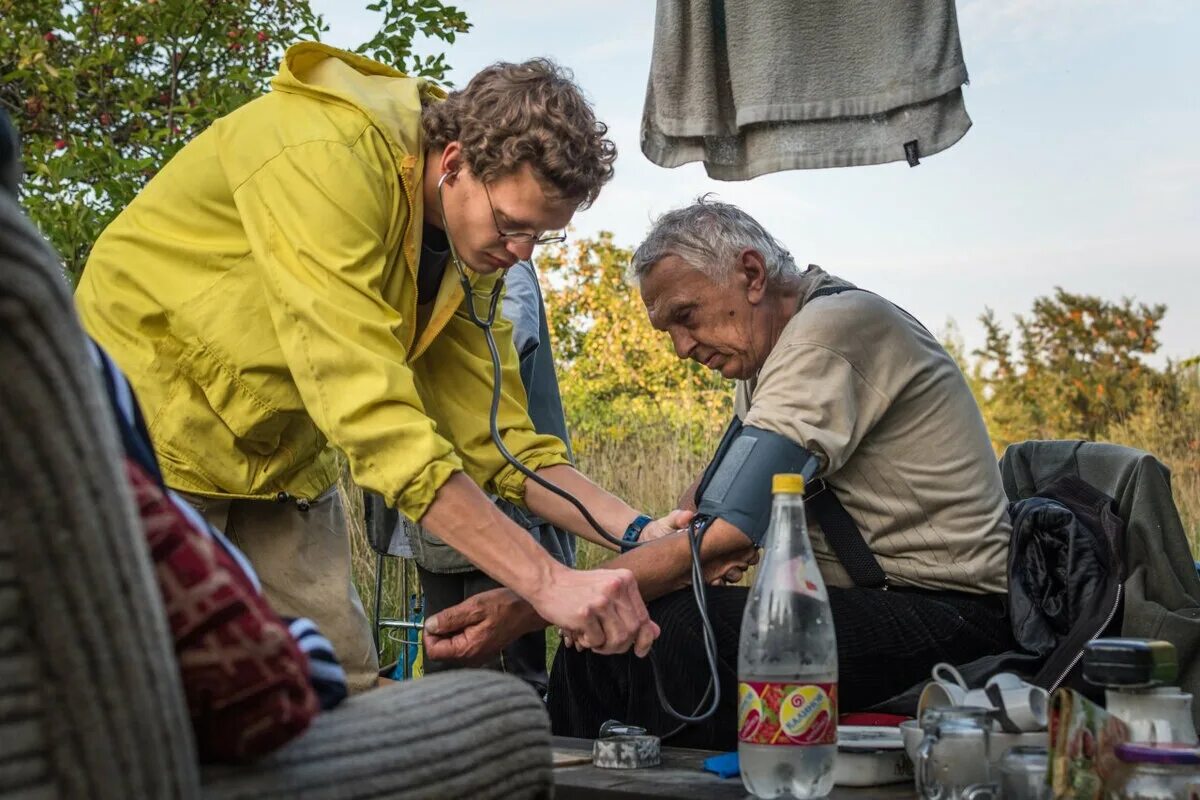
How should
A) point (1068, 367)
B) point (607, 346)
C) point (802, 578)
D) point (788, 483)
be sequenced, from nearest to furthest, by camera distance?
point (788, 483) → point (802, 578) → point (1068, 367) → point (607, 346)

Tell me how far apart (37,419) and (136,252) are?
1811 millimetres

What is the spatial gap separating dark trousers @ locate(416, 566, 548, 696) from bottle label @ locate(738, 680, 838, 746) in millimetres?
1895

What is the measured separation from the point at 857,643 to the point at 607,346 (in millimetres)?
9924

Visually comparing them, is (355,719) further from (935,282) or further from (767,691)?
(935,282)

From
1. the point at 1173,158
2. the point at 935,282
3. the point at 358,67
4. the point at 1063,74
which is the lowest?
the point at 358,67

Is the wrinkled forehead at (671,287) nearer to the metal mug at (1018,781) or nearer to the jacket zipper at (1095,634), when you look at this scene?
the jacket zipper at (1095,634)

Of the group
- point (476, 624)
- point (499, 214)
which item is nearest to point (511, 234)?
point (499, 214)

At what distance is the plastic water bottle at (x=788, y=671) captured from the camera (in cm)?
167

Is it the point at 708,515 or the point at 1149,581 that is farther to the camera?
the point at 708,515

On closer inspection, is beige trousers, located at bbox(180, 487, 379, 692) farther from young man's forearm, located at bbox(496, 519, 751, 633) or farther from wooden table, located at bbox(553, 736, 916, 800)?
wooden table, located at bbox(553, 736, 916, 800)

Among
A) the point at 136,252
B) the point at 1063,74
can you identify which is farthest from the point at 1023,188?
the point at 136,252

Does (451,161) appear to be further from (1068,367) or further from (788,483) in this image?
(1068,367)

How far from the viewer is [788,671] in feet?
5.95

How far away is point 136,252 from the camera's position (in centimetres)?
244
